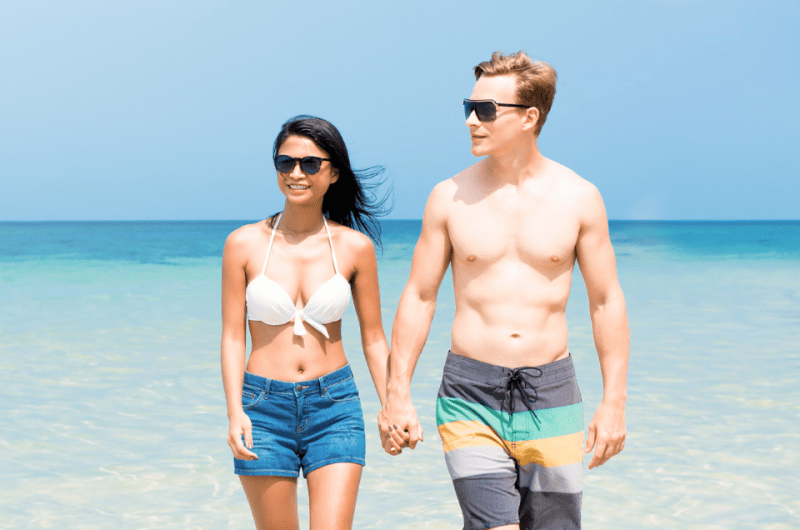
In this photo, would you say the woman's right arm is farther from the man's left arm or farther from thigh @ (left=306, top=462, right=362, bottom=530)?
the man's left arm

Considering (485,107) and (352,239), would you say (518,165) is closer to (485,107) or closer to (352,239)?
(485,107)

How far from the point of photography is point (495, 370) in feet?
10.7

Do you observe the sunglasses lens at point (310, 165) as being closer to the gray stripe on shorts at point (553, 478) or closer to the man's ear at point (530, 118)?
the man's ear at point (530, 118)

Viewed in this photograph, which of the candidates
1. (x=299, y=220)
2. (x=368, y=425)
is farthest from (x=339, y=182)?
(x=368, y=425)

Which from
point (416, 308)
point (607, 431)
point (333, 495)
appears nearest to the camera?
point (607, 431)

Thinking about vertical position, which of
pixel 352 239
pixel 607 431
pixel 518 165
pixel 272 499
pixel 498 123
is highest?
pixel 498 123

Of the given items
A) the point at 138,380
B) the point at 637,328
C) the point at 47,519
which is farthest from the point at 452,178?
Answer: the point at 637,328

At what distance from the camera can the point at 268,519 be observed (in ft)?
11.8

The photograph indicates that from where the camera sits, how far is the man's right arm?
3.35m

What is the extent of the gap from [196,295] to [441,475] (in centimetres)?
1251

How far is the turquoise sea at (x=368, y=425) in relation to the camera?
19.3 feet

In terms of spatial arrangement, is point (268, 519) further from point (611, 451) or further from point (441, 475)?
point (441, 475)

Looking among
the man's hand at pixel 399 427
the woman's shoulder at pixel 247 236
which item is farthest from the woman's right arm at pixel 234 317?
the man's hand at pixel 399 427

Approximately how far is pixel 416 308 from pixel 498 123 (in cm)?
82
